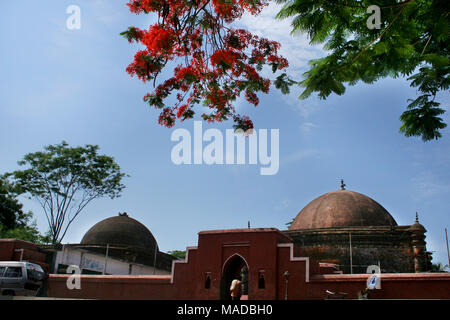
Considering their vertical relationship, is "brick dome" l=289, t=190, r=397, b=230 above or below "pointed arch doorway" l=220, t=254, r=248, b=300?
above

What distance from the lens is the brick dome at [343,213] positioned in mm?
24078

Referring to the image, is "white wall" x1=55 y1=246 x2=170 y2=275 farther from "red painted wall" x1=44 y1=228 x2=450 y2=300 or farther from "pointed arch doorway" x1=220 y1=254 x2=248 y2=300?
"pointed arch doorway" x1=220 y1=254 x2=248 y2=300

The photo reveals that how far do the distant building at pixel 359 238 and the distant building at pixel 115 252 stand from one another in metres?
9.26

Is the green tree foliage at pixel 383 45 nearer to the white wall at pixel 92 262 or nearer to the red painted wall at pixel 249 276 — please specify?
the red painted wall at pixel 249 276

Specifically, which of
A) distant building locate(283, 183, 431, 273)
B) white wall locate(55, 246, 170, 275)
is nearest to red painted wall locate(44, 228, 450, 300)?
white wall locate(55, 246, 170, 275)

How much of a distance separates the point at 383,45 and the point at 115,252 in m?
24.2

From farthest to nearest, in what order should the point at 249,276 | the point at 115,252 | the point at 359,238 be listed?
the point at 115,252, the point at 359,238, the point at 249,276

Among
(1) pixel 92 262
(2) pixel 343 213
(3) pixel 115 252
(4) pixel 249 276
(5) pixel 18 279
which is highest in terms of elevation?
(2) pixel 343 213

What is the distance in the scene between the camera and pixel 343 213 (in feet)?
80.3

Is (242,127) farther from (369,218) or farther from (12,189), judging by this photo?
(12,189)

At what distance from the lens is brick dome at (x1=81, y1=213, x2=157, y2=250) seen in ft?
91.1

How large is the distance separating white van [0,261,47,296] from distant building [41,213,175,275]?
306 inches

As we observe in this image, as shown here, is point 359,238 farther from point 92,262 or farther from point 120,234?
point 120,234

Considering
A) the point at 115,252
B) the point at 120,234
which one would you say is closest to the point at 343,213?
the point at 115,252
